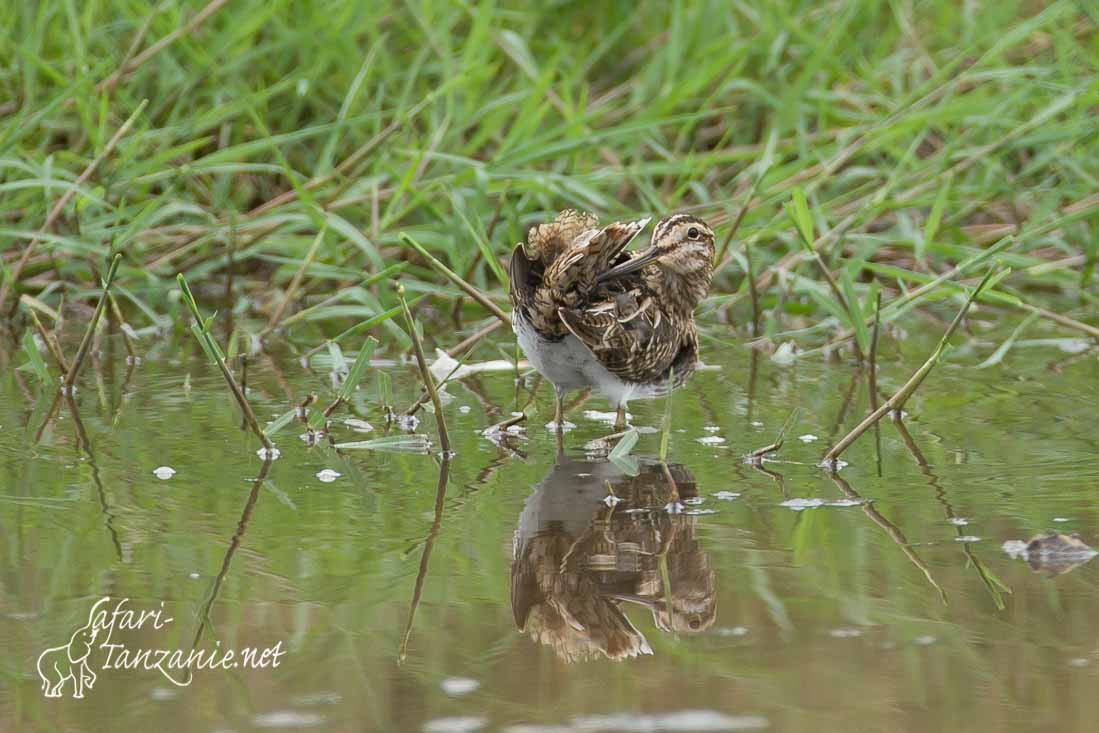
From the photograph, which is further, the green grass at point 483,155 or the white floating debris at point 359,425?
the green grass at point 483,155

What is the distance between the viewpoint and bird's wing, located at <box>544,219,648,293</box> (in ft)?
14.4

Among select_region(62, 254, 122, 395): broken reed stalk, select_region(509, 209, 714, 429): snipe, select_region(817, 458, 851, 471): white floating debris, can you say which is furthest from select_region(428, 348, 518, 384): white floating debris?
select_region(817, 458, 851, 471): white floating debris

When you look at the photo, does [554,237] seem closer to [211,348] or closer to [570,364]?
[570,364]

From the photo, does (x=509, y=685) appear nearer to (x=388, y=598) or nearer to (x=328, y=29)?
(x=388, y=598)

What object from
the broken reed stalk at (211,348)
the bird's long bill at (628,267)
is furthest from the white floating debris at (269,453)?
the bird's long bill at (628,267)

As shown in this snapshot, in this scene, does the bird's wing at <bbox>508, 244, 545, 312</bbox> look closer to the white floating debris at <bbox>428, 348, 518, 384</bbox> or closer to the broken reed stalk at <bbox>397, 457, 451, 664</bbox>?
the broken reed stalk at <bbox>397, 457, 451, 664</bbox>

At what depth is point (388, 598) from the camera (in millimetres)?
3320

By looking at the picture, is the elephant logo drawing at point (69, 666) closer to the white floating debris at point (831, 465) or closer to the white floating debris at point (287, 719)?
the white floating debris at point (287, 719)

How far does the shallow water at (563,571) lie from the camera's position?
111 inches

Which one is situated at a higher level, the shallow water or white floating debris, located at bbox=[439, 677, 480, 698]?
the shallow water

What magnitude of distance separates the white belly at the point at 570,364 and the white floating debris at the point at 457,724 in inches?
75.2

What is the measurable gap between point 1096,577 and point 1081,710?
0.77 m

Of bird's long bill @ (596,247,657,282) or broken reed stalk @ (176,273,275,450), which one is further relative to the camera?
bird's long bill @ (596,247,657,282)

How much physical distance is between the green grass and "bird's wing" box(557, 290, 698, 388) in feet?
3.40
